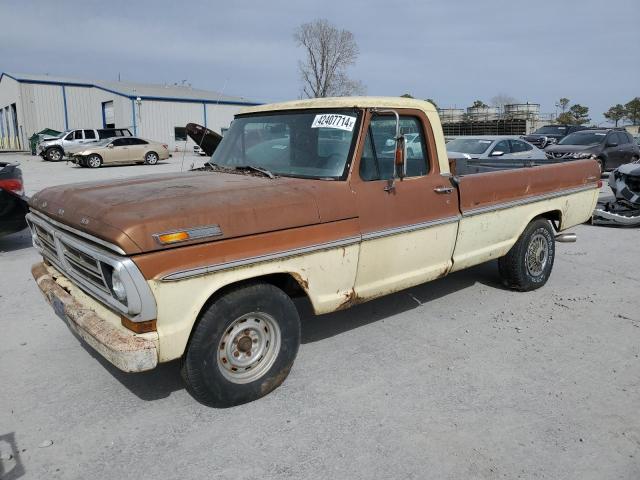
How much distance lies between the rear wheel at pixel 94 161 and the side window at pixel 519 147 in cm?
1827

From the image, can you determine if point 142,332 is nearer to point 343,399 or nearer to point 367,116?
point 343,399

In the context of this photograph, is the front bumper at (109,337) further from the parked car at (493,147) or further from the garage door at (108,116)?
the garage door at (108,116)

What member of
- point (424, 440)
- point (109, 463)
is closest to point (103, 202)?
point (109, 463)

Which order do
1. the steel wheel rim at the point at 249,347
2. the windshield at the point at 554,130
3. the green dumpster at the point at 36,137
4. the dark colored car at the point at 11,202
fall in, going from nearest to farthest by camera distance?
the steel wheel rim at the point at 249,347, the dark colored car at the point at 11,202, the windshield at the point at 554,130, the green dumpster at the point at 36,137

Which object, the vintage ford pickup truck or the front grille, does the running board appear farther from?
the front grille

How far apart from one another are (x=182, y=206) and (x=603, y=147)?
1703 cm

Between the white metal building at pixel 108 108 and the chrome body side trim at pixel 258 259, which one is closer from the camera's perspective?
the chrome body side trim at pixel 258 259

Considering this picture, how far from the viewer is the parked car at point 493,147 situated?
1323 cm

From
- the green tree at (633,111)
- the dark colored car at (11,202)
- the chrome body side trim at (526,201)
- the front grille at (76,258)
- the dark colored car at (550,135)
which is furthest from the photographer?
the green tree at (633,111)

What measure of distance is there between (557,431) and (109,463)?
8.61 ft

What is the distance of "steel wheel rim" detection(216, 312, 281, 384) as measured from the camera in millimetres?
3266

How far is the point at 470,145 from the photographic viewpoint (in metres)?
13.8

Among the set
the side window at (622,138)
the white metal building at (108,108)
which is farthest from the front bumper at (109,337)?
the white metal building at (108,108)

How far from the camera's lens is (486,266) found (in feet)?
22.1
